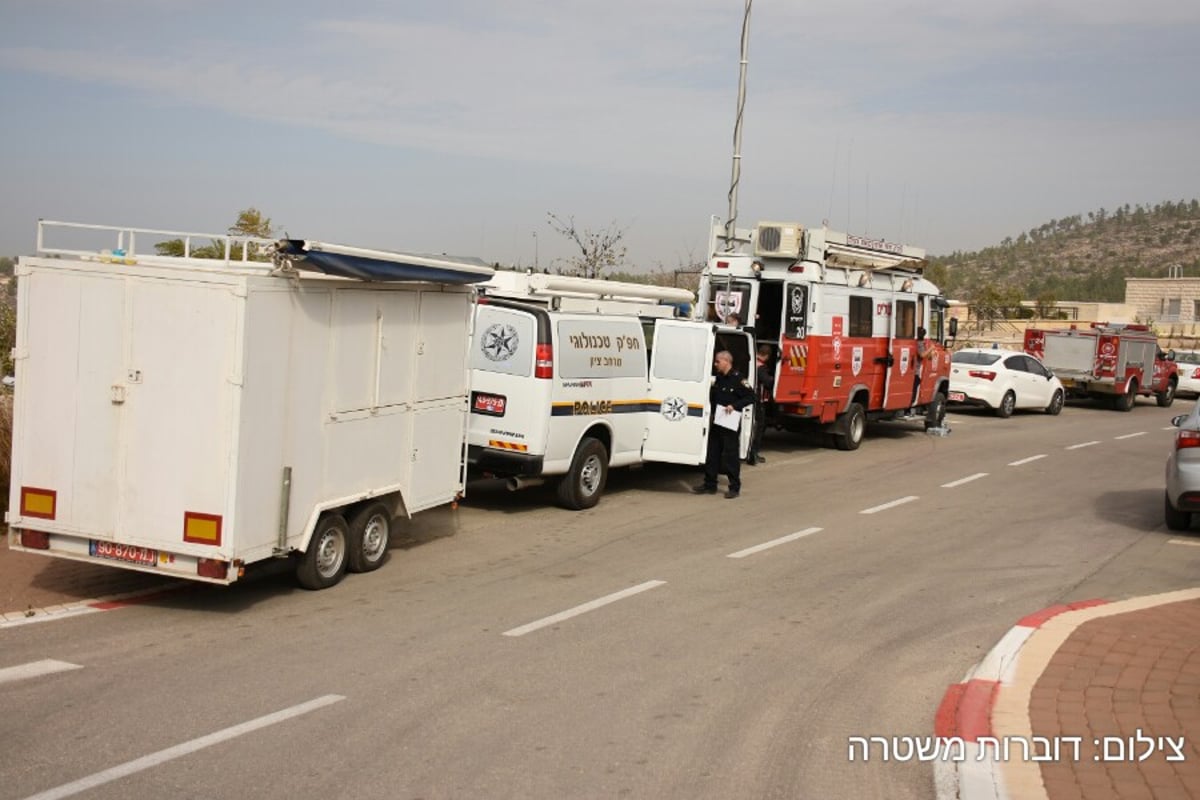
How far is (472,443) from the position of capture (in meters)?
12.6

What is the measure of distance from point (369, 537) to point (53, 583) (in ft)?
8.14

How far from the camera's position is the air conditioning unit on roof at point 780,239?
59.4 ft

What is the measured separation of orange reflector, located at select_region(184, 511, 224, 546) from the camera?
820cm

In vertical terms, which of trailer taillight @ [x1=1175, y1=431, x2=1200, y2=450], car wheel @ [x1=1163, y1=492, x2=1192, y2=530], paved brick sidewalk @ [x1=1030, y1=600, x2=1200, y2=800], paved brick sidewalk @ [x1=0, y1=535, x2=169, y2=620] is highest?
trailer taillight @ [x1=1175, y1=431, x2=1200, y2=450]

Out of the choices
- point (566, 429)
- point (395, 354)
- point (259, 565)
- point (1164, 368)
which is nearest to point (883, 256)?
point (566, 429)

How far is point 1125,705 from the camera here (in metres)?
6.88

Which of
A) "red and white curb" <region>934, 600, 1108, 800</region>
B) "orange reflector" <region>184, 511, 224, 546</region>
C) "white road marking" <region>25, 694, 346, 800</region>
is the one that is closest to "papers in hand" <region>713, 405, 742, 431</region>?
"red and white curb" <region>934, 600, 1108, 800</region>

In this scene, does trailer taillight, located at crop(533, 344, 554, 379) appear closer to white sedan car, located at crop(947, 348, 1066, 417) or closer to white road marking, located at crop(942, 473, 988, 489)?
white road marking, located at crop(942, 473, 988, 489)

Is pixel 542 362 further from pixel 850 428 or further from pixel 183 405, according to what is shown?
pixel 850 428

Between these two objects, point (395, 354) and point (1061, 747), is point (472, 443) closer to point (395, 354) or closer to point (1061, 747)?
point (395, 354)

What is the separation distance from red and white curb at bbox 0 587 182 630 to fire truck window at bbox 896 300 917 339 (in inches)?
579

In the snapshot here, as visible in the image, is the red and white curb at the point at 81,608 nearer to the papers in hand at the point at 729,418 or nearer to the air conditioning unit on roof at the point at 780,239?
the papers in hand at the point at 729,418

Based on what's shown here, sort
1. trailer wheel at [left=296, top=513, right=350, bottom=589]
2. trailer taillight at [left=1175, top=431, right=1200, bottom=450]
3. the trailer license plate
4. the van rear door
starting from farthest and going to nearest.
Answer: the van rear door
trailer taillight at [left=1175, top=431, right=1200, bottom=450]
trailer wheel at [left=296, top=513, right=350, bottom=589]
the trailer license plate

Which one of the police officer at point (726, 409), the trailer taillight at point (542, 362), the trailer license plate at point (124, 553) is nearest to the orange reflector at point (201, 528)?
the trailer license plate at point (124, 553)
